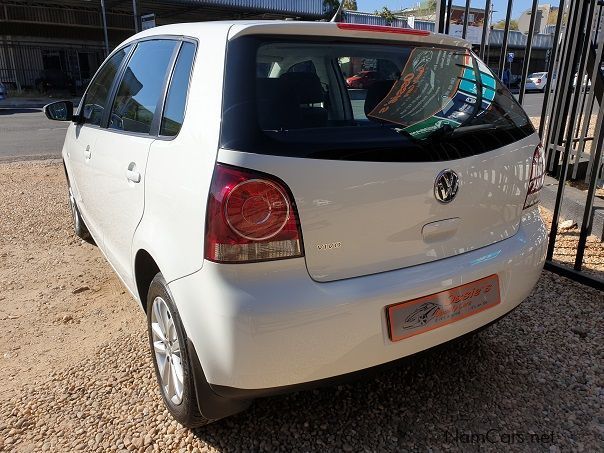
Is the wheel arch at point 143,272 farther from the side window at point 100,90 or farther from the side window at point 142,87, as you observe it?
the side window at point 100,90

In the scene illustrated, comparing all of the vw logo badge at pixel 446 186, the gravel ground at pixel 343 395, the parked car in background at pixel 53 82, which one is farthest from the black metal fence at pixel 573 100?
the parked car in background at pixel 53 82

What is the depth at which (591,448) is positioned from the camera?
6.86 feet

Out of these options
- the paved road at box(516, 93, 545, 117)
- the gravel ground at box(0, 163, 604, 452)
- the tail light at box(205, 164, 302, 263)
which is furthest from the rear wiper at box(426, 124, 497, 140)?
the paved road at box(516, 93, 545, 117)

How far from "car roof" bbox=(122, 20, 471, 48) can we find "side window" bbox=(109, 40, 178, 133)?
0.59ft

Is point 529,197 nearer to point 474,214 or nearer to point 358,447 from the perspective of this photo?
point 474,214

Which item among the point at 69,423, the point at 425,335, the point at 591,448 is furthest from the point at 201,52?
the point at 591,448

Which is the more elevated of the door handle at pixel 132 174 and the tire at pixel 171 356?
the door handle at pixel 132 174

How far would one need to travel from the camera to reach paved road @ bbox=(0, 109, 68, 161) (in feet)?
32.2

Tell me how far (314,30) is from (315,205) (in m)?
0.77

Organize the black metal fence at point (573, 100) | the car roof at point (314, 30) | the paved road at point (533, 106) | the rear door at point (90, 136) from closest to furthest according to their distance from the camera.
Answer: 1. the car roof at point (314, 30)
2. the rear door at point (90, 136)
3. the black metal fence at point (573, 100)
4. the paved road at point (533, 106)

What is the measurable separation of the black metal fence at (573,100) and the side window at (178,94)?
2551 mm

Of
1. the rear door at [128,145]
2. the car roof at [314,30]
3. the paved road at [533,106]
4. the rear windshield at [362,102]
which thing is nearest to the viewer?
the rear windshield at [362,102]

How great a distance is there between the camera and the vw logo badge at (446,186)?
6.35ft

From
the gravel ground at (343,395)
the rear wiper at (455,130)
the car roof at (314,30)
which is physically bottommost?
the gravel ground at (343,395)
